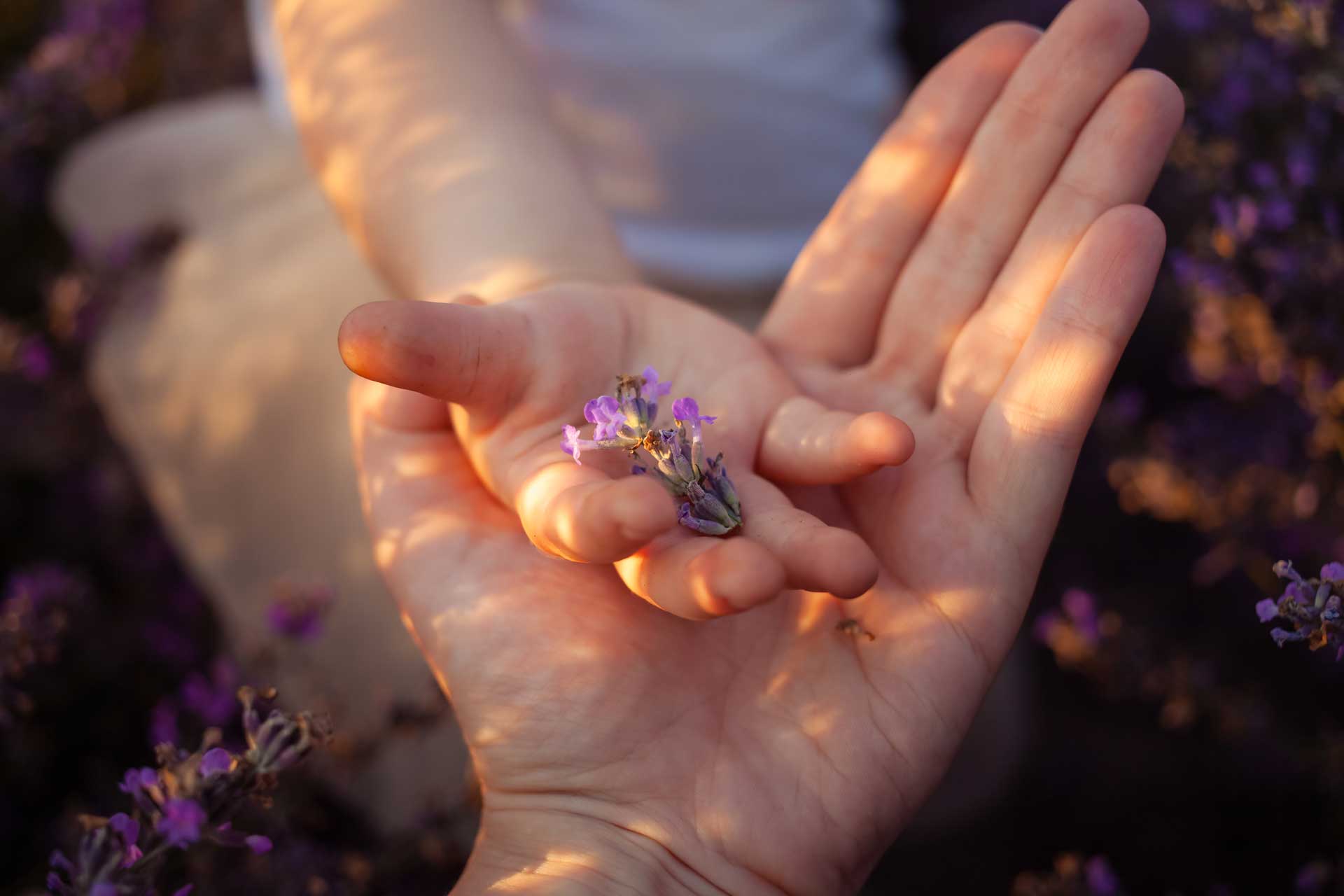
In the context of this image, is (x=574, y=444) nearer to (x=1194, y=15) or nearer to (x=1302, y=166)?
(x=1302, y=166)

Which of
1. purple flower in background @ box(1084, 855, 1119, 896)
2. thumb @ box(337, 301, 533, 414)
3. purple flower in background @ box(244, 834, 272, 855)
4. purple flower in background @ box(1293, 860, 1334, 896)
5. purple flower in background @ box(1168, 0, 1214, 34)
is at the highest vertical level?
thumb @ box(337, 301, 533, 414)

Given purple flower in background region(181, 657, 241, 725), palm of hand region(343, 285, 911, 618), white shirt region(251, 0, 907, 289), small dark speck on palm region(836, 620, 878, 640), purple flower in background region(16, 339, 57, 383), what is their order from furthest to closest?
1. white shirt region(251, 0, 907, 289)
2. purple flower in background region(16, 339, 57, 383)
3. purple flower in background region(181, 657, 241, 725)
4. small dark speck on palm region(836, 620, 878, 640)
5. palm of hand region(343, 285, 911, 618)

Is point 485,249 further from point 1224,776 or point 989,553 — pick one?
point 1224,776

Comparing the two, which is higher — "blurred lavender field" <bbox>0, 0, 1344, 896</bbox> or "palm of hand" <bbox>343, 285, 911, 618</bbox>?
"palm of hand" <bbox>343, 285, 911, 618</bbox>

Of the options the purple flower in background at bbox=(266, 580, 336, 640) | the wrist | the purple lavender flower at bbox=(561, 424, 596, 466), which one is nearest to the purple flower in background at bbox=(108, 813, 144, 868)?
the wrist

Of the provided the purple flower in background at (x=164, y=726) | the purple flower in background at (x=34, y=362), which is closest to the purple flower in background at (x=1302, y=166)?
the purple flower in background at (x=164, y=726)

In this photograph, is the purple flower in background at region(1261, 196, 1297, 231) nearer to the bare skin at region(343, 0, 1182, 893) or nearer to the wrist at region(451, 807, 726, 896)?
the bare skin at region(343, 0, 1182, 893)

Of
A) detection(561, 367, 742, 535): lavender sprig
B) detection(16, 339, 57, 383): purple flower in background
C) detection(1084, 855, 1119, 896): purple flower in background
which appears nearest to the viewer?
detection(561, 367, 742, 535): lavender sprig
